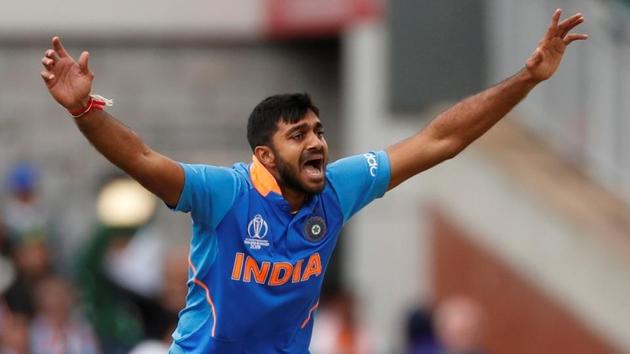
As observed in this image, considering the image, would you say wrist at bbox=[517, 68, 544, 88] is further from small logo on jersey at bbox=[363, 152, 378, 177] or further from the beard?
the beard

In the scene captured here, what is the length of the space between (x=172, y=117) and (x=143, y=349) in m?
9.41

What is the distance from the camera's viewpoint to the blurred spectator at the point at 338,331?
1566cm

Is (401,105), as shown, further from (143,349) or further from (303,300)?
(303,300)

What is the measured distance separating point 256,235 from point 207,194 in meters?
0.30

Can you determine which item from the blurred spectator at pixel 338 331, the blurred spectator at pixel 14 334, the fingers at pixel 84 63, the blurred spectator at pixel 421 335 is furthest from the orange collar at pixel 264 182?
the blurred spectator at pixel 338 331

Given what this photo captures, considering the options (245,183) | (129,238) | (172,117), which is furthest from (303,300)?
(172,117)

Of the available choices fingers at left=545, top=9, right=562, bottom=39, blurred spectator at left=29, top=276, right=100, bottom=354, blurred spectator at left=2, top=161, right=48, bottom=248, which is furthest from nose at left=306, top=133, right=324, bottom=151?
blurred spectator at left=2, top=161, right=48, bottom=248

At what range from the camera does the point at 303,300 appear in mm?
8125

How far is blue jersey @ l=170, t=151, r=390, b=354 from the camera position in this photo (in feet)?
26.2

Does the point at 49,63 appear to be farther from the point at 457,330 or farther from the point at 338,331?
the point at 338,331

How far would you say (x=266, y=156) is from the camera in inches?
322

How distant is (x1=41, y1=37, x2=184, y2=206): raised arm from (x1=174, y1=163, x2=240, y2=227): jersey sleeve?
161 millimetres

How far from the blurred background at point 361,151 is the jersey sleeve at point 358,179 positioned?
10.1 ft

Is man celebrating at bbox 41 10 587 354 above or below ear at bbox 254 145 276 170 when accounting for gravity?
below
